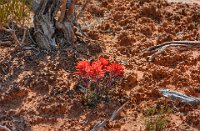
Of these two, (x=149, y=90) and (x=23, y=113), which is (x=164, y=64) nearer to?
(x=149, y=90)

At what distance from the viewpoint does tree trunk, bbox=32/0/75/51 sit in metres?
6.03

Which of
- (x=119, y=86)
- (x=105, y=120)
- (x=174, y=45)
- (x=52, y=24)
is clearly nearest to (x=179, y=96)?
(x=119, y=86)

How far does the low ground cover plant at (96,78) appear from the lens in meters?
4.74

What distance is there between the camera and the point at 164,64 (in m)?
5.98

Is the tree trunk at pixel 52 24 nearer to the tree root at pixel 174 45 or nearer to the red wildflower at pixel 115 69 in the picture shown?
the tree root at pixel 174 45

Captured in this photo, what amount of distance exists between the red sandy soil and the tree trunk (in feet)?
0.65

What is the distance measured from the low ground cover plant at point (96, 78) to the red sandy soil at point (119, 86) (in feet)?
0.31

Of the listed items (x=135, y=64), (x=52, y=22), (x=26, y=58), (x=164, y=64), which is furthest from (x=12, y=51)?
(x=164, y=64)

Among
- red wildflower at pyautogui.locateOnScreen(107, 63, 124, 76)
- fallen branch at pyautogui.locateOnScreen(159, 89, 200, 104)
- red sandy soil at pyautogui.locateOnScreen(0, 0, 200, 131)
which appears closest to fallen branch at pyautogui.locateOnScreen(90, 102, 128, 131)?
red sandy soil at pyautogui.locateOnScreen(0, 0, 200, 131)

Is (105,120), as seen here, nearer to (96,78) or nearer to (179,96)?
(96,78)

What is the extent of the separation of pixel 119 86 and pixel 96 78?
24.0 inches

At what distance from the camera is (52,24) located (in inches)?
241

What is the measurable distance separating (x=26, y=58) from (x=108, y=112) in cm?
145

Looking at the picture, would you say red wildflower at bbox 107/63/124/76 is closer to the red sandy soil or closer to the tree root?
the red sandy soil
